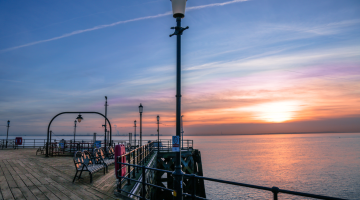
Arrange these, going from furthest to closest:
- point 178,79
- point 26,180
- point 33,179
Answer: point 33,179, point 26,180, point 178,79

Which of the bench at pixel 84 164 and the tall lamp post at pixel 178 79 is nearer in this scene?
the tall lamp post at pixel 178 79

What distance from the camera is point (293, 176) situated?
41438 mm

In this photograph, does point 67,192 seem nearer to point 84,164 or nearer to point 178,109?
point 84,164

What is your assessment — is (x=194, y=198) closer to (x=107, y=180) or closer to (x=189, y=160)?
(x=107, y=180)

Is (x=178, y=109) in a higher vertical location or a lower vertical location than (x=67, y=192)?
higher

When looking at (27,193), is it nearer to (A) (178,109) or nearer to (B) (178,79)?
(A) (178,109)

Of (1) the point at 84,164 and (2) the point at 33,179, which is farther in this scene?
(2) the point at 33,179

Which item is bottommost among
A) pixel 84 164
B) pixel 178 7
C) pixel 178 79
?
pixel 84 164

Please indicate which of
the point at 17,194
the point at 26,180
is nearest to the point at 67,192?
the point at 17,194

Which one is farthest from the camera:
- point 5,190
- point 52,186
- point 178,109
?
point 52,186

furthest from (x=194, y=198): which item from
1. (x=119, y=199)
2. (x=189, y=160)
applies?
(x=189, y=160)

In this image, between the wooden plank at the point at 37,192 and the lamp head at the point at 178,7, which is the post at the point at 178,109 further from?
the wooden plank at the point at 37,192

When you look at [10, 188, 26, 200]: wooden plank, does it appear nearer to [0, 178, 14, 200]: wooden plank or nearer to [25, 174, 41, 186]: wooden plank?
[0, 178, 14, 200]: wooden plank

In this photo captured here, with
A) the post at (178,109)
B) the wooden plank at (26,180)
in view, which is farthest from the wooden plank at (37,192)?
the post at (178,109)
